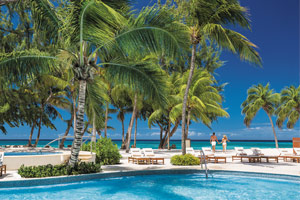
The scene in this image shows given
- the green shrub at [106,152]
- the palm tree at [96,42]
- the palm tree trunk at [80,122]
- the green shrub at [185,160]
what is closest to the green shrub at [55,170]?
the palm tree at [96,42]

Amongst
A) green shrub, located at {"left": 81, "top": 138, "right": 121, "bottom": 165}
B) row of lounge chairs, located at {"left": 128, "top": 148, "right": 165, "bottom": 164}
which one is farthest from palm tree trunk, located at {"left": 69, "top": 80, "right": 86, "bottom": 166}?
row of lounge chairs, located at {"left": 128, "top": 148, "right": 165, "bottom": 164}

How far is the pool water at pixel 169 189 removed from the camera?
7.75 m

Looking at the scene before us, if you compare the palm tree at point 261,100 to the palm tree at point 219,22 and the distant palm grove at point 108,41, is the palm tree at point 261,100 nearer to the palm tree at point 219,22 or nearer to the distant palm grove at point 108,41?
the palm tree at point 219,22

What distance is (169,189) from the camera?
866 centimetres

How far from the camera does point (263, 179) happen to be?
31.3ft

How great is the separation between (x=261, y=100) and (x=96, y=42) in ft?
65.3

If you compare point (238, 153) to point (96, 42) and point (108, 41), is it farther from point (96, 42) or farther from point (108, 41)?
point (96, 42)

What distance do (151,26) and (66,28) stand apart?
108 inches

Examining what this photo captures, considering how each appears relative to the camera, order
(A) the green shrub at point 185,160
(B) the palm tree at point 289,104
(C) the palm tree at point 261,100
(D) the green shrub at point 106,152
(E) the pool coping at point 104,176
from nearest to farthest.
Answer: (E) the pool coping at point 104,176, (A) the green shrub at point 185,160, (D) the green shrub at point 106,152, (B) the palm tree at point 289,104, (C) the palm tree at point 261,100

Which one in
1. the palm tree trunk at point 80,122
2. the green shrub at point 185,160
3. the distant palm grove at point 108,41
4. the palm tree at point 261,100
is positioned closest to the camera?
the distant palm grove at point 108,41

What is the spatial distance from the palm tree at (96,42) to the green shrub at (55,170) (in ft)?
0.98

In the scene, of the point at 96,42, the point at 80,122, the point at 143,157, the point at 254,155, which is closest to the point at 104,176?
the point at 80,122

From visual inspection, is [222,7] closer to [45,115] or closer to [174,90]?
[174,90]

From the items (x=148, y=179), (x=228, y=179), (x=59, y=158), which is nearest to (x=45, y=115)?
(x=59, y=158)
